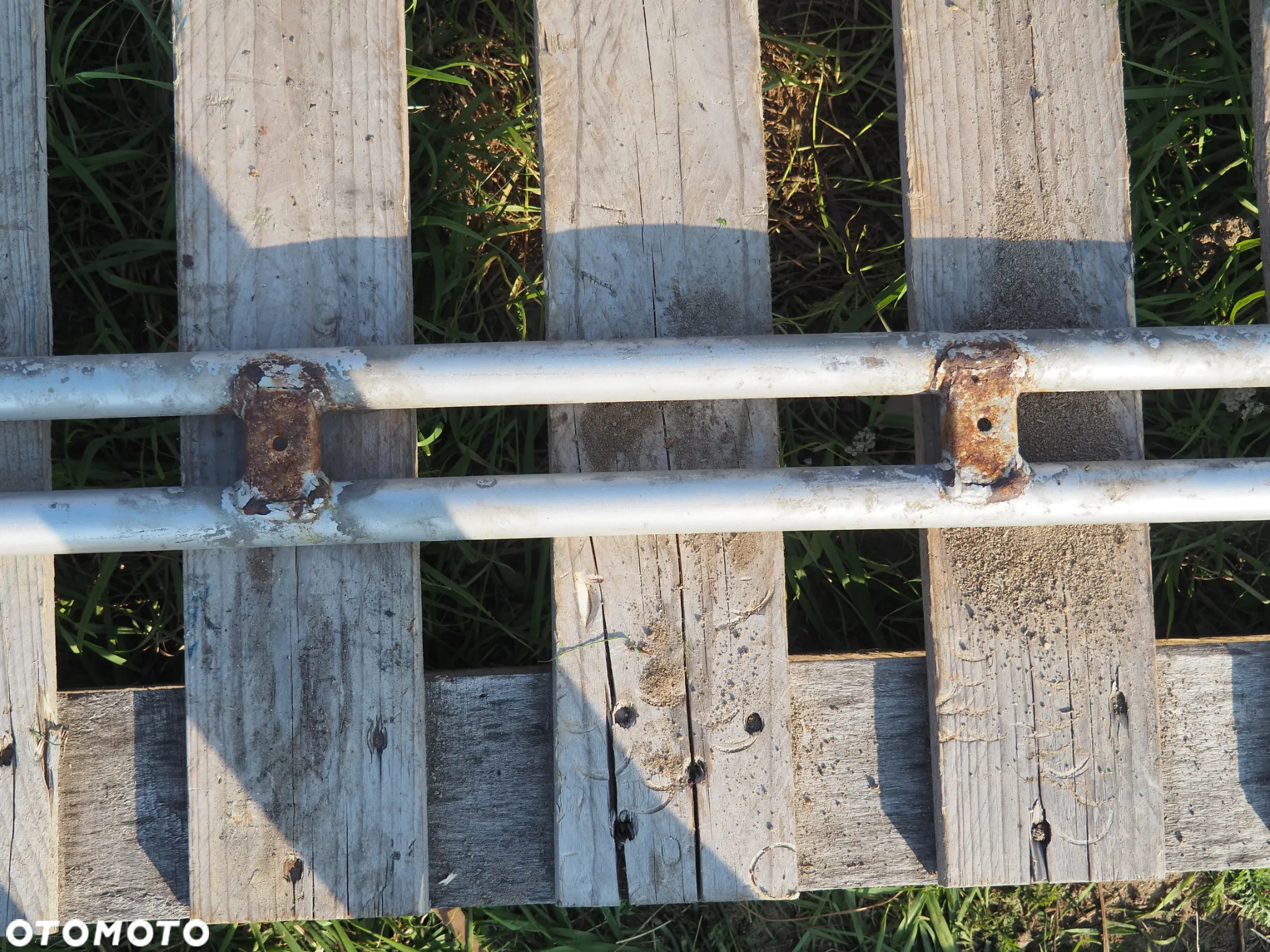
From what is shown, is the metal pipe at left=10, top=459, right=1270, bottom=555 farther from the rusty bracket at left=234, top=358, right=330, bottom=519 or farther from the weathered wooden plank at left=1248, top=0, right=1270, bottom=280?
the weathered wooden plank at left=1248, top=0, right=1270, bottom=280

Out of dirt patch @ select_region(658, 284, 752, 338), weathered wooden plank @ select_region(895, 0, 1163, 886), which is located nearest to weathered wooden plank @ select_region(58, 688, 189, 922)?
dirt patch @ select_region(658, 284, 752, 338)

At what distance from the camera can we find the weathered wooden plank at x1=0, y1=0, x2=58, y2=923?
1.59m

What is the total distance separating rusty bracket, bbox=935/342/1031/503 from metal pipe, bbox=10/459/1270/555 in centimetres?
2

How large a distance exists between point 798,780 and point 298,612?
2.89 ft

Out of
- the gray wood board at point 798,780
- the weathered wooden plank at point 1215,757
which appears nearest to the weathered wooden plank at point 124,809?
the gray wood board at point 798,780

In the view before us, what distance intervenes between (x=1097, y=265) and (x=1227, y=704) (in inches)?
31.1

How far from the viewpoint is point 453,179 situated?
80.6 inches

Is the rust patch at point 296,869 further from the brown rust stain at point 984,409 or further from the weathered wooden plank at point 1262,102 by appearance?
the weathered wooden plank at point 1262,102

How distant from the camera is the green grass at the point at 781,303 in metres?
2.01

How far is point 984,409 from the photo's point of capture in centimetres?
151

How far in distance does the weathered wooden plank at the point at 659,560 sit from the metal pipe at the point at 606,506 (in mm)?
122

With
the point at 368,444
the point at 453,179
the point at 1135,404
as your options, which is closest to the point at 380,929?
the point at 368,444
